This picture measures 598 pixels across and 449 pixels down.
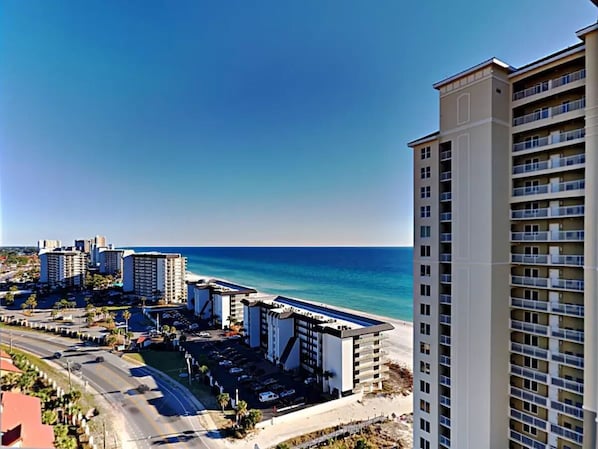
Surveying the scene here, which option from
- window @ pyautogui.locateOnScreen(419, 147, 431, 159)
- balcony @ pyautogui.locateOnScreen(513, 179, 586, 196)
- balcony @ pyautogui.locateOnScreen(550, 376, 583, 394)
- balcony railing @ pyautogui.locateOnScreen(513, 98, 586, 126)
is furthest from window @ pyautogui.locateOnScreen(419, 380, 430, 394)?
balcony railing @ pyautogui.locateOnScreen(513, 98, 586, 126)

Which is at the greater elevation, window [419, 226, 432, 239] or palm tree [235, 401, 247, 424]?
window [419, 226, 432, 239]

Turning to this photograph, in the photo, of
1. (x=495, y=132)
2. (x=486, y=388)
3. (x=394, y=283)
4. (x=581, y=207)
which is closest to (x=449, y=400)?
(x=486, y=388)

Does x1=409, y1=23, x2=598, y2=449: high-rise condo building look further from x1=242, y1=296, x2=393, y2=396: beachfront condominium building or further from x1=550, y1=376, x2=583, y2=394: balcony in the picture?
x1=242, y1=296, x2=393, y2=396: beachfront condominium building

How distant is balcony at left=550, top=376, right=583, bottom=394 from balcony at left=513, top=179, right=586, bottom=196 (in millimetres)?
1980

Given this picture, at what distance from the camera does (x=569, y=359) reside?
3.51 m

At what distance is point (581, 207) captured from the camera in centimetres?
341

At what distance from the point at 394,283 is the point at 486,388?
89.0 ft

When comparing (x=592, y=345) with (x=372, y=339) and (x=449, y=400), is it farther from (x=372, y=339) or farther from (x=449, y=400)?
(x=372, y=339)

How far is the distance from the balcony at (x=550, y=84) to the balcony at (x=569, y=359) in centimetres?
282

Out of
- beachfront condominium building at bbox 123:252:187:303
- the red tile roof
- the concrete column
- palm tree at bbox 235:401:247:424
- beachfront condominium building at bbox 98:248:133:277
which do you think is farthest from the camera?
beachfront condominium building at bbox 98:248:133:277

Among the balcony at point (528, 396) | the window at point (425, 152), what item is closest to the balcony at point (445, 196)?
the window at point (425, 152)

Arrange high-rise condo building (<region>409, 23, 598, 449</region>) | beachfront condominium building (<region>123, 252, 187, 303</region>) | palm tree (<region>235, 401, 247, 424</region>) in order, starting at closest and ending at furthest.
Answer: high-rise condo building (<region>409, 23, 598, 449</region>) < palm tree (<region>235, 401, 247, 424</region>) < beachfront condominium building (<region>123, 252, 187, 303</region>)

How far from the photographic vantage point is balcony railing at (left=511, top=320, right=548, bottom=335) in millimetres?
3689

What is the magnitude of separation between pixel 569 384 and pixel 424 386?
1.64 metres
